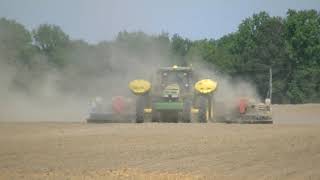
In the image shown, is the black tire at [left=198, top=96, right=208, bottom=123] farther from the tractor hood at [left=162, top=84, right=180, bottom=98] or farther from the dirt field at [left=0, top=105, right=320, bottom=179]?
the dirt field at [left=0, top=105, right=320, bottom=179]

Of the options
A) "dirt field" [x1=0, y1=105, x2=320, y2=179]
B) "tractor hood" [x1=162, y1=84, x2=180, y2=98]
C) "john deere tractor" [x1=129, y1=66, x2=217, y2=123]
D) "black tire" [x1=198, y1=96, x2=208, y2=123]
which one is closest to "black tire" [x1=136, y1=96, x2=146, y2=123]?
"john deere tractor" [x1=129, y1=66, x2=217, y2=123]

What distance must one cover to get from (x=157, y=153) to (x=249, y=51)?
68650 mm

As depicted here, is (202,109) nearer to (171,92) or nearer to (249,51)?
(171,92)

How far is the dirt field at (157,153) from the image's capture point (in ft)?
42.1

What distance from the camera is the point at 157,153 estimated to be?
15836 millimetres

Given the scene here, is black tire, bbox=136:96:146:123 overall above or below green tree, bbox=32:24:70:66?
below

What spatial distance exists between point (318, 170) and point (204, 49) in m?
75.0

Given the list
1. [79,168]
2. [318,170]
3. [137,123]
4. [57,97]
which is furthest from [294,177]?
[57,97]

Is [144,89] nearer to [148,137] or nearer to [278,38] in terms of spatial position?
[148,137]

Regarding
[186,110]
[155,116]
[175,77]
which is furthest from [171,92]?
[175,77]

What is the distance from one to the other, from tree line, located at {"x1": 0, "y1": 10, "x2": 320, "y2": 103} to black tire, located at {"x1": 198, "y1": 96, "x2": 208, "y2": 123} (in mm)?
18065

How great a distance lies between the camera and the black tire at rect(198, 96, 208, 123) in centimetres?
2786

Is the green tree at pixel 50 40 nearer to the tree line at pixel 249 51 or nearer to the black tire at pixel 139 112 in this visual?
the tree line at pixel 249 51

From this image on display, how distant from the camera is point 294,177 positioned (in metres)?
12.7
